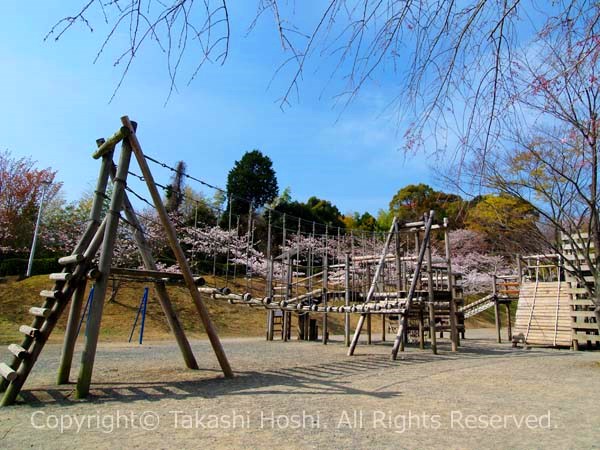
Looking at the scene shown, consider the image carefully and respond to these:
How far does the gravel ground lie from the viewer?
314cm

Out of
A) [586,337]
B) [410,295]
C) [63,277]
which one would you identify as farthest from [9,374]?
[586,337]

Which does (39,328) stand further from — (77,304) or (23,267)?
(23,267)

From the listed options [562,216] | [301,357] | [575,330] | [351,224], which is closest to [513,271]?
[351,224]

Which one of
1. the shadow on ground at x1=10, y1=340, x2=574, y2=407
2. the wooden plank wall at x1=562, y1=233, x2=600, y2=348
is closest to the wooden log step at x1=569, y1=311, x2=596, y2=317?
the wooden plank wall at x1=562, y1=233, x2=600, y2=348

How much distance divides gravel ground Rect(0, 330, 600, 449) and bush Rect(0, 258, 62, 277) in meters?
15.4

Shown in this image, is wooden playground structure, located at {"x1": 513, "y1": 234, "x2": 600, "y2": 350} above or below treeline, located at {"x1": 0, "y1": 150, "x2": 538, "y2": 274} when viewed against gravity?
below

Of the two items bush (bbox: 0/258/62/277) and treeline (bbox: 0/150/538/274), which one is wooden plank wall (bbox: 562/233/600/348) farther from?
bush (bbox: 0/258/62/277)

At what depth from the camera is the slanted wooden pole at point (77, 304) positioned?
200 inches

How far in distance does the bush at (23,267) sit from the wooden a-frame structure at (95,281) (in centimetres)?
1607

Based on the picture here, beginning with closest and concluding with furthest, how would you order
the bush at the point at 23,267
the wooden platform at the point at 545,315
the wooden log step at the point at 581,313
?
the wooden log step at the point at 581,313, the wooden platform at the point at 545,315, the bush at the point at 23,267

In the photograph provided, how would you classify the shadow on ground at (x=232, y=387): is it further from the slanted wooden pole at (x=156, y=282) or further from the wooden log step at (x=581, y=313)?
the wooden log step at (x=581, y=313)

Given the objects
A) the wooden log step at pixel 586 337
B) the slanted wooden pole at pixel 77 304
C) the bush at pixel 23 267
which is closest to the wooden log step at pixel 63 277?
the slanted wooden pole at pixel 77 304

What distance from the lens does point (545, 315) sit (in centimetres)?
1286

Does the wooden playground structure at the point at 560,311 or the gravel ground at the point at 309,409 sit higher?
the wooden playground structure at the point at 560,311
